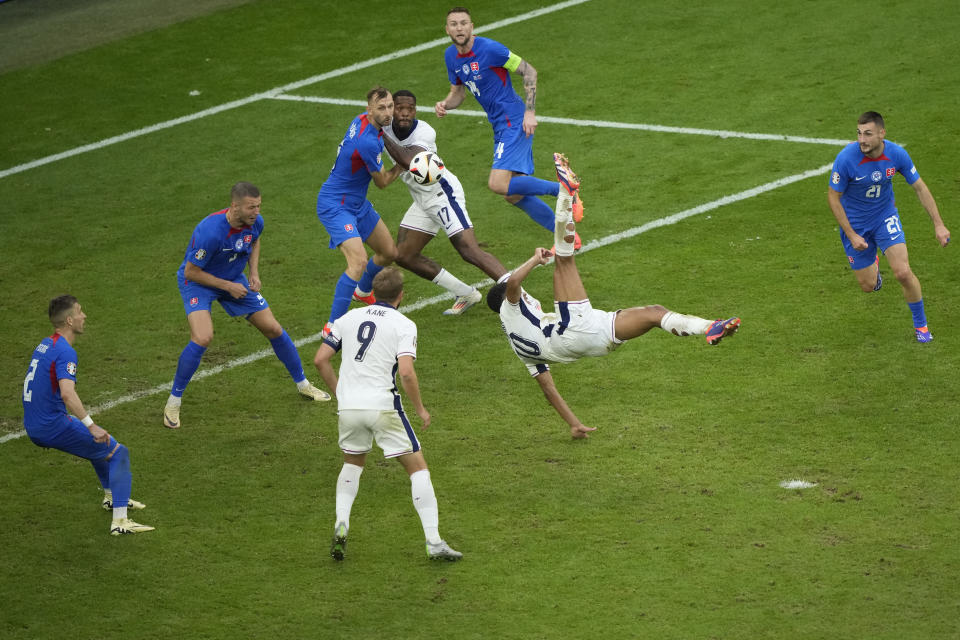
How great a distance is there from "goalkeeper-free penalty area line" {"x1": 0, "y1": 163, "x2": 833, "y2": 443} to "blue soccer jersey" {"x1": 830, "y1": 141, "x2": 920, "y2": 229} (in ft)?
10.2

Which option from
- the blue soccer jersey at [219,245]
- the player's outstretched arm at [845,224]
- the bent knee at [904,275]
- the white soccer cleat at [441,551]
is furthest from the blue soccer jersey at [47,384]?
the bent knee at [904,275]

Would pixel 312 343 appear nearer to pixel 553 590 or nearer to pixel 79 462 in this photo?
pixel 79 462

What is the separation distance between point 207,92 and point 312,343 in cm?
872

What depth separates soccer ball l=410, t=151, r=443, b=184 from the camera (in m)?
12.0

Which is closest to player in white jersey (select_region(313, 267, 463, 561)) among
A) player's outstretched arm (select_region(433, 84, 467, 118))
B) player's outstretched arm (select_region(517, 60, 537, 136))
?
player's outstretched arm (select_region(517, 60, 537, 136))

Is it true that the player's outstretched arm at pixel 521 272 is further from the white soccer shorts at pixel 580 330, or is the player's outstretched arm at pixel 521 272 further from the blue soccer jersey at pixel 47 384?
the blue soccer jersey at pixel 47 384

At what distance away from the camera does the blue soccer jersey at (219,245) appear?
10.6 meters

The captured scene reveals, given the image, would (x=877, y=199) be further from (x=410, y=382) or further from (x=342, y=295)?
(x=410, y=382)

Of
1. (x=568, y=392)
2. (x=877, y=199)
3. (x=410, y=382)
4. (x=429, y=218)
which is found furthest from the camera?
(x=429, y=218)

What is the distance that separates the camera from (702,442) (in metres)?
9.89

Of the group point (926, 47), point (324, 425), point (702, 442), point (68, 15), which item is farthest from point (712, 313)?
point (68, 15)

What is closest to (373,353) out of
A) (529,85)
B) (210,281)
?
(210,281)

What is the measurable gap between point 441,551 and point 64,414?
303 cm

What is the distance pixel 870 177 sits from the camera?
437 inches
